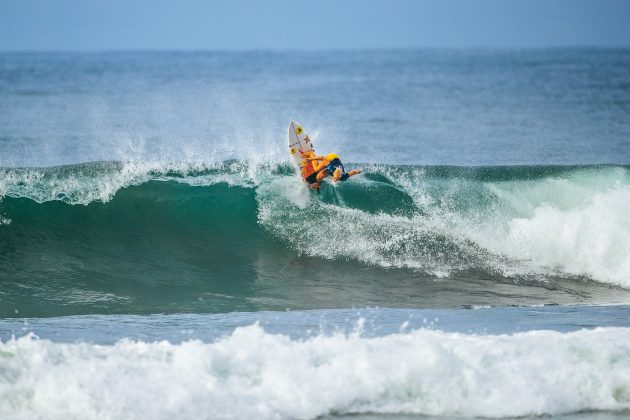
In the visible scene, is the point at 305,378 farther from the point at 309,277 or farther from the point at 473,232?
the point at 473,232

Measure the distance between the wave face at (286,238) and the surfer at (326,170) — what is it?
0.25 m

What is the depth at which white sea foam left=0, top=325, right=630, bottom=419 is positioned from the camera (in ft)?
23.1

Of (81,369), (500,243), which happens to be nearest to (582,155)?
(500,243)

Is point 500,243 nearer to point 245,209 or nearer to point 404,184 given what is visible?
point 404,184

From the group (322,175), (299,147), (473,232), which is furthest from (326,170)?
(473,232)

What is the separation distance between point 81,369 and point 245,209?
7.44 m

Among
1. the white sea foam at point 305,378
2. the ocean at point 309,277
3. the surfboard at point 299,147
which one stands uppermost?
the surfboard at point 299,147

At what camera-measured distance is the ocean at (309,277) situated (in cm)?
735

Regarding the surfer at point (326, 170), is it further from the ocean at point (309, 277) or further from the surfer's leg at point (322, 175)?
the ocean at point (309, 277)

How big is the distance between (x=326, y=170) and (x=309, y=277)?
213cm

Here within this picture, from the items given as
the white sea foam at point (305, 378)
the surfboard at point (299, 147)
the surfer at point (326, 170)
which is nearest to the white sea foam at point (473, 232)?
the surfer at point (326, 170)

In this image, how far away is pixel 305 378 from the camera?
746cm

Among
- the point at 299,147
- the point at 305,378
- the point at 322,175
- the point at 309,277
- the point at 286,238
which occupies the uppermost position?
the point at 299,147

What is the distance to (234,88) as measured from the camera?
43.9 meters
